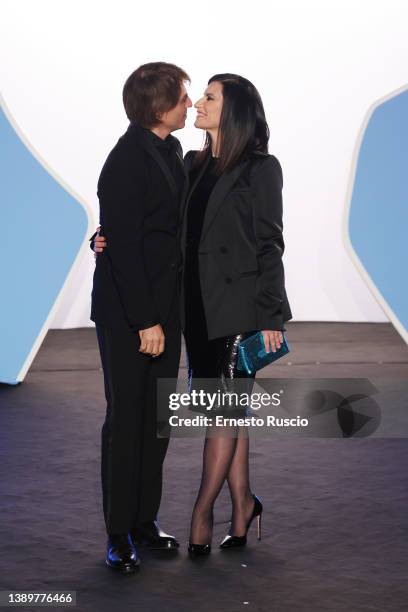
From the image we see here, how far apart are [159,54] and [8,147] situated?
2.62 m

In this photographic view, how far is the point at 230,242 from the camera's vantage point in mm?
2797

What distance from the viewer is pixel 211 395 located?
2809mm

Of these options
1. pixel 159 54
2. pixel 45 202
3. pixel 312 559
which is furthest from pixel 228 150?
pixel 159 54

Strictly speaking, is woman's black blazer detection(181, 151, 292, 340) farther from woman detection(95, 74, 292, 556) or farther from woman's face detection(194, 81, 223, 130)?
woman's face detection(194, 81, 223, 130)

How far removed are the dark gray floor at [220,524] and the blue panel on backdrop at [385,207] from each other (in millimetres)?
1508

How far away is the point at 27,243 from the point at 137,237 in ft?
9.34

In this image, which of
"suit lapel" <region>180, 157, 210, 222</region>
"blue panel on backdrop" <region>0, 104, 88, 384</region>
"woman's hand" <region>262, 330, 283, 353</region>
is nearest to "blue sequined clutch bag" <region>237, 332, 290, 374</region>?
"woman's hand" <region>262, 330, 283, 353</region>

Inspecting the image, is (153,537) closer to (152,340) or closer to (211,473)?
(211,473)

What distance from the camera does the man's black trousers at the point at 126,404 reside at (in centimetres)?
285

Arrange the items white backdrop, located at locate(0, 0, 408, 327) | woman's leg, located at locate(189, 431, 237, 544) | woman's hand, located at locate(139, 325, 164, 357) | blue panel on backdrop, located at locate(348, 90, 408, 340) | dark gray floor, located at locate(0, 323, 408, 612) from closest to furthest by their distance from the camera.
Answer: dark gray floor, located at locate(0, 323, 408, 612) → woman's hand, located at locate(139, 325, 164, 357) → woman's leg, located at locate(189, 431, 237, 544) → blue panel on backdrop, located at locate(348, 90, 408, 340) → white backdrop, located at locate(0, 0, 408, 327)

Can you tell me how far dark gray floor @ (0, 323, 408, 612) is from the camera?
8.79 ft

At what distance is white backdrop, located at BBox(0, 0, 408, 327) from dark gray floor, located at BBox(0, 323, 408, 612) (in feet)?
10.4

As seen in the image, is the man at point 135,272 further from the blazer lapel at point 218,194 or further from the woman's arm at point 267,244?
the woman's arm at point 267,244

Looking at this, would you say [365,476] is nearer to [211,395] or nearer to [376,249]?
[211,395]
